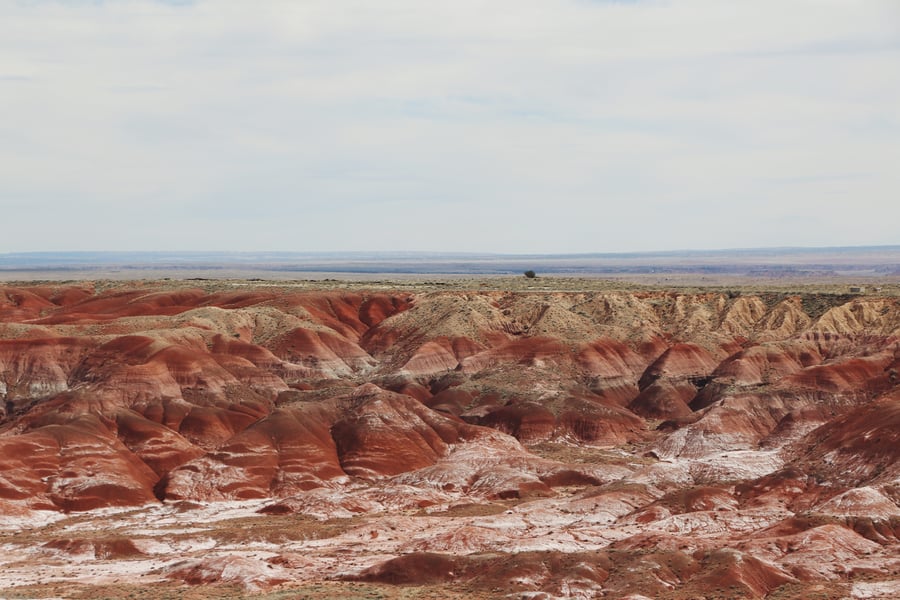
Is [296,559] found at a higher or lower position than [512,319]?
lower

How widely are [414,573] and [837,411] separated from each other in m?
62.1

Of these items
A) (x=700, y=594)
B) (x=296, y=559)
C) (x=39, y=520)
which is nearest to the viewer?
(x=700, y=594)

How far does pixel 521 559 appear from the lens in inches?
2438

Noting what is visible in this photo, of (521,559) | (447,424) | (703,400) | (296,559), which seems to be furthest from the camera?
(703,400)

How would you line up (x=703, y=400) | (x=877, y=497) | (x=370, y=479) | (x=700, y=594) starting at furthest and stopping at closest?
(x=703, y=400) → (x=370, y=479) → (x=877, y=497) → (x=700, y=594)

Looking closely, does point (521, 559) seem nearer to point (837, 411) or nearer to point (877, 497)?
point (877, 497)

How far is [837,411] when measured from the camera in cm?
10869

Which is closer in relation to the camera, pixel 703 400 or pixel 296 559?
pixel 296 559

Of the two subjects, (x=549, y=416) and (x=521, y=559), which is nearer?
(x=521, y=559)

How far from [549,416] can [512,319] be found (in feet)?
117

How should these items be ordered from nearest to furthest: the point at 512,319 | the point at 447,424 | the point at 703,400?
the point at 447,424
the point at 703,400
the point at 512,319

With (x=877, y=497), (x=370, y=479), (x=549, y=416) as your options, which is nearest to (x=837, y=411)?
(x=549, y=416)

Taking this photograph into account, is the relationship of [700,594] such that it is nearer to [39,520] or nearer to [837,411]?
[39,520]

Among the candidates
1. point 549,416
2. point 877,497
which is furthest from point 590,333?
point 877,497
